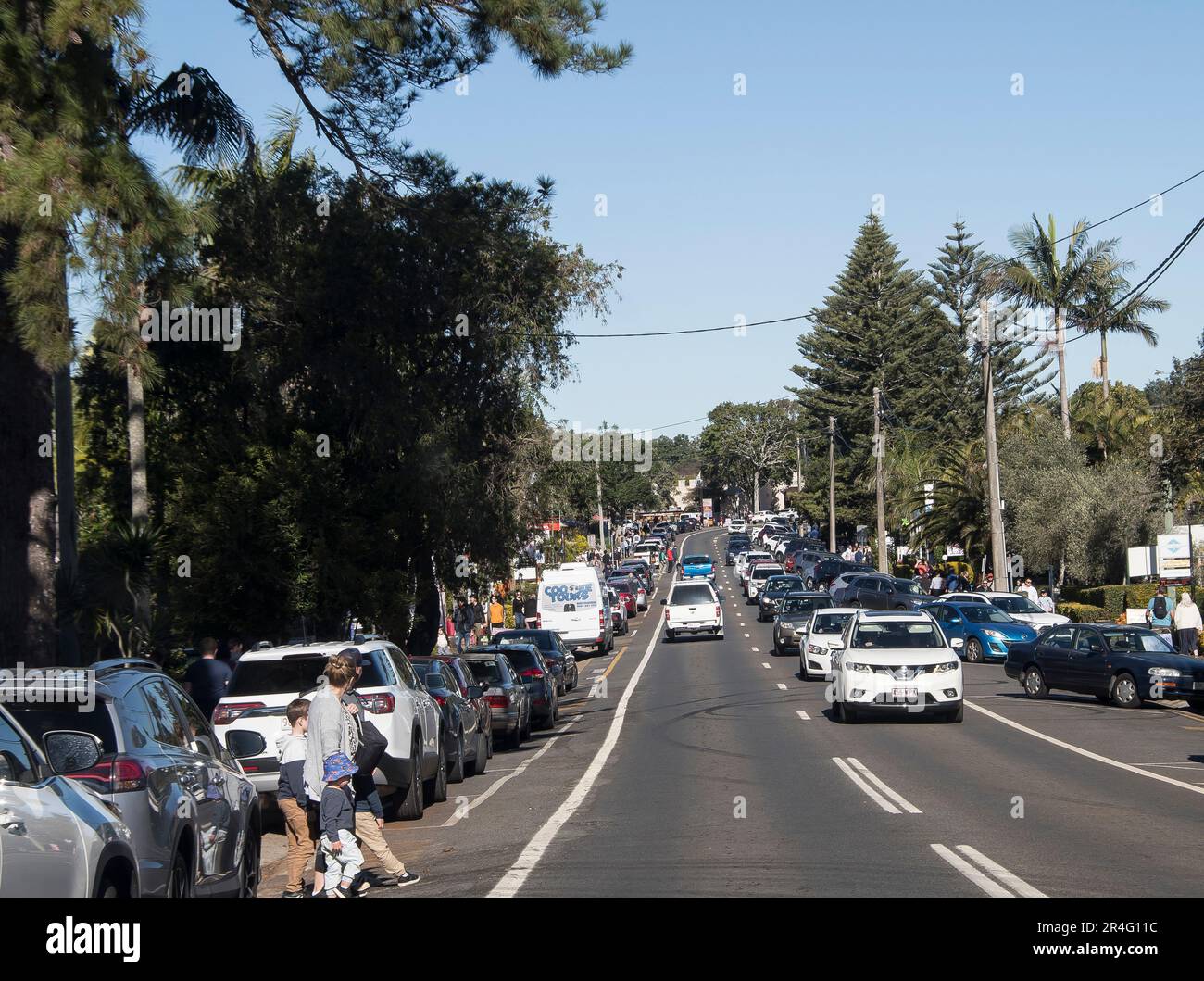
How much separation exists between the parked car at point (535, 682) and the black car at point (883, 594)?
62.0 feet

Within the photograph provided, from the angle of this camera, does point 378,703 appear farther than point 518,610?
No

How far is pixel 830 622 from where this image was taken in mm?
30906

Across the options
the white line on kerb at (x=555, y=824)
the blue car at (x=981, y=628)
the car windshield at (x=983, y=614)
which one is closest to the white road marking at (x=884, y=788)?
the white line on kerb at (x=555, y=824)

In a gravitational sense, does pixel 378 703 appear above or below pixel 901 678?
above

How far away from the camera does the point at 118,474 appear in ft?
91.3

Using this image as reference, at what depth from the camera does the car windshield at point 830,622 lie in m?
30.8

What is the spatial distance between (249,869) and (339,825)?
2.14ft

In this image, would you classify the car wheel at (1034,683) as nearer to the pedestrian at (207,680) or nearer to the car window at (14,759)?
the pedestrian at (207,680)

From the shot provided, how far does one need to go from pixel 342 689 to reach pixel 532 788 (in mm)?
6827

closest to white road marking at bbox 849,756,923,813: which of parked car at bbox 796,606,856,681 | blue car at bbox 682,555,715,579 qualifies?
parked car at bbox 796,606,856,681

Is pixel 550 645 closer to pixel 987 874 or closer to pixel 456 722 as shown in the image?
pixel 456 722

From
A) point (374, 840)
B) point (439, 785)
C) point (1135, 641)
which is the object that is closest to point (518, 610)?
point (1135, 641)

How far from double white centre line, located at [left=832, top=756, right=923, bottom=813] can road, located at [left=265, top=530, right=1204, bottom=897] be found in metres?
0.06
